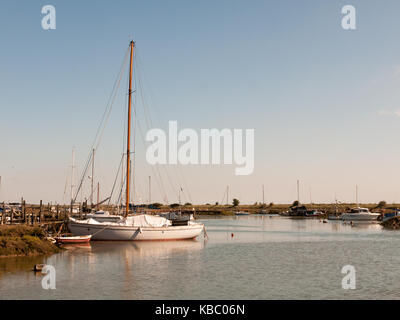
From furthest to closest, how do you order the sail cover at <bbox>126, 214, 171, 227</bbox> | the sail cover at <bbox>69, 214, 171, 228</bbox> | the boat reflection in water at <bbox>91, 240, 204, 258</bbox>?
the sail cover at <bbox>126, 214, 171, 227</bbox>
the sail cover at <bbox>69, 214, 171, 228</bbox>
the boat reflection in water at <bbox>91, 240, 204, 258</bbox>

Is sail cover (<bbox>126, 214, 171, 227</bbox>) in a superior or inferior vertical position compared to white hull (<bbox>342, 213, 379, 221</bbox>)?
superior

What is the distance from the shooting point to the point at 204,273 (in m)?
31.9

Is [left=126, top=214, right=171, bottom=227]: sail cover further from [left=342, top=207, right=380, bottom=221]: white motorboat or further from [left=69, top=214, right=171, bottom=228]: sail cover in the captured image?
[left=342, top=207, right=380, bottom=221]: white motorboat

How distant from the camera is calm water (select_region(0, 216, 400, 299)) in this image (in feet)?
81.4

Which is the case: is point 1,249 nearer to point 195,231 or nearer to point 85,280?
point 85,280

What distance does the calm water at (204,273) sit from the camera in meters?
24.8

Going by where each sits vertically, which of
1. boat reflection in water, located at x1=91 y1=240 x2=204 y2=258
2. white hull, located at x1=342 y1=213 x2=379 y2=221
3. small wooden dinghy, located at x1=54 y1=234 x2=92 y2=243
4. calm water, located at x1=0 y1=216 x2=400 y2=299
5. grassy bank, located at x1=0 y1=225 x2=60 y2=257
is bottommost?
white hull, located at x1=342 y1=213 x2=379 y2=221

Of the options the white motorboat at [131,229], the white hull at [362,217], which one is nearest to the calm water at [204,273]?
the white motorboat at [131,229]

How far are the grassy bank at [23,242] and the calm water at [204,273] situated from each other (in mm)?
1620

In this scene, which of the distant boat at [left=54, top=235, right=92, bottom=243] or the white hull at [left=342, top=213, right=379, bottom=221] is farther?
the white hull at [left=342, top=213, right=379, bottom=221]

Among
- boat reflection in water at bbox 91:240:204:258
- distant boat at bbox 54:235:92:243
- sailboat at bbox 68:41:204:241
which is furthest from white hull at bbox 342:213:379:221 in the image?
distant boat at bbox 54:235:92:243

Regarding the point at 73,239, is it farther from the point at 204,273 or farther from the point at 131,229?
the point at 204,273

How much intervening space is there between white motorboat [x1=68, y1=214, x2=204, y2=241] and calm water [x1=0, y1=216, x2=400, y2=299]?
219 cm
